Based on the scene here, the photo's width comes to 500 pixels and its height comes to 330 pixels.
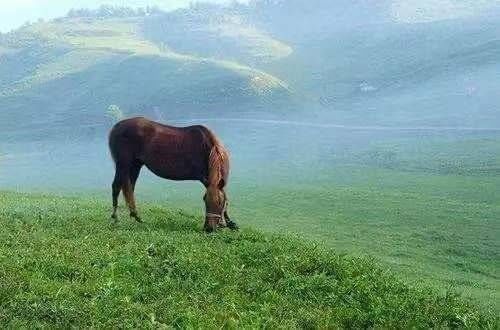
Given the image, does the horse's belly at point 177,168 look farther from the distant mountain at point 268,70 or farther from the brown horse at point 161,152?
the distant mountain at point 268,70

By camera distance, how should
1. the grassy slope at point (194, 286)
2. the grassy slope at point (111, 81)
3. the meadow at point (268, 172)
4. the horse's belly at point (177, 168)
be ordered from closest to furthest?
1. the grassy slope at point (194, 286)
2. the meadow at point (268, 172)
3. the horse's belly at point (177, 168)
4. the grassy slope at point (111, 81)

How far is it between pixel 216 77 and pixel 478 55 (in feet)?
159

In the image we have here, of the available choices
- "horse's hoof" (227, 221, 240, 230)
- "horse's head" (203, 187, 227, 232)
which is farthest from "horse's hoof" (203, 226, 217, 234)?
"horse's hoof" (227, 221, 240, 230)

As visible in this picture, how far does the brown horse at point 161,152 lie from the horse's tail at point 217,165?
0.07 ft

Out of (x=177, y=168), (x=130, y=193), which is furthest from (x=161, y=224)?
(x=177, y=168)

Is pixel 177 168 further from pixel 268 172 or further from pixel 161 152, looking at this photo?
pixel 268 172

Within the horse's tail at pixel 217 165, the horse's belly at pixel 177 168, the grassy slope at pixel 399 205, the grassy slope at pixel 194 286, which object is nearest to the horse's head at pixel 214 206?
the horse's tail at pixel 217 165

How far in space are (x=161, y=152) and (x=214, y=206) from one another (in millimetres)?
1847

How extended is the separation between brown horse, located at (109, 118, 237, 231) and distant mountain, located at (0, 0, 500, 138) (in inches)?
2742

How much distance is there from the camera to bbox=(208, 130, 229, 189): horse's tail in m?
11.8

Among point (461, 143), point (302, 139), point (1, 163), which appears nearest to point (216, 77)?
point (302, 139)

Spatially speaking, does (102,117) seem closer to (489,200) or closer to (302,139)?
(302,139)

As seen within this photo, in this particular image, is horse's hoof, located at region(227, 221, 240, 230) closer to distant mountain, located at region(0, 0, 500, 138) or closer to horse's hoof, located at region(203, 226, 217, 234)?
horse's hoof, located at region(203, 226, 217, 234)

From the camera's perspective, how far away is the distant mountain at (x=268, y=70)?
95.4 meters
